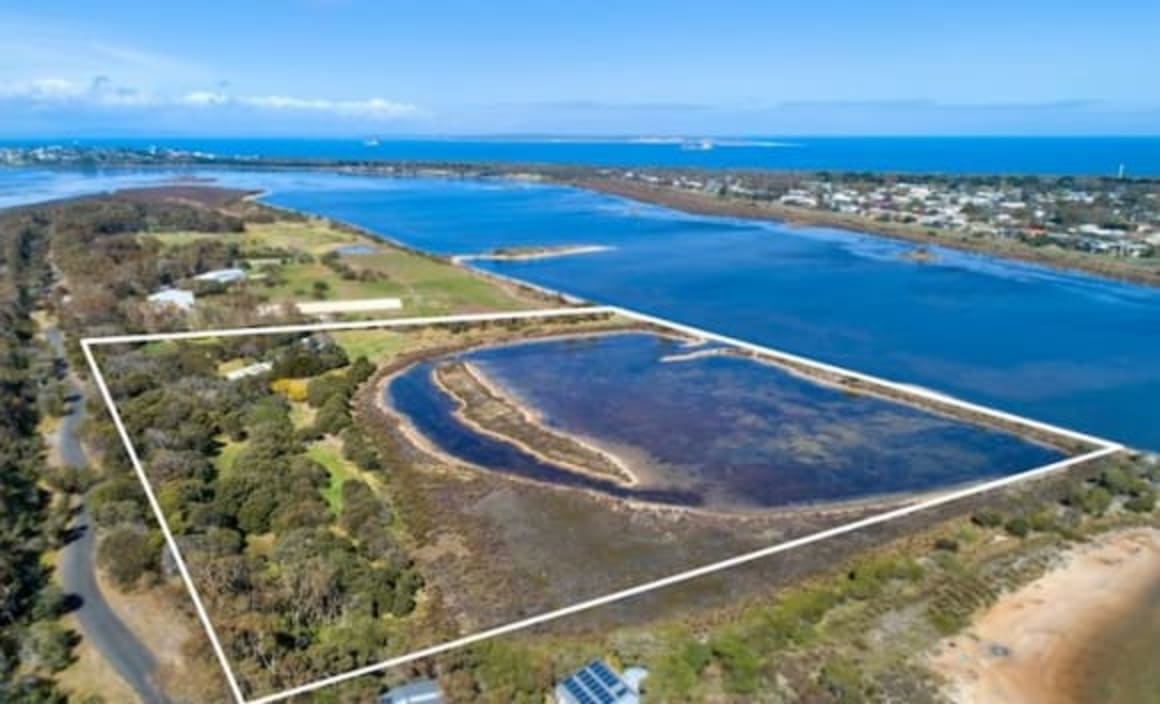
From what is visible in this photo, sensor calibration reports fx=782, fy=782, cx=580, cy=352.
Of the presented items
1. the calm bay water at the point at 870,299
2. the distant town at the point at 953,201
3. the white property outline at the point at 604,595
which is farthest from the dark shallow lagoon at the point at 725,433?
the distant town at the point at 953,201

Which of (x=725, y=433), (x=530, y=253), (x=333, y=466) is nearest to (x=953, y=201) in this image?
Result: (x=530, y=253)

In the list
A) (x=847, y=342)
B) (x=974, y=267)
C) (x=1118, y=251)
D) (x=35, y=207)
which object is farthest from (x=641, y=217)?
(x=35, y=207)

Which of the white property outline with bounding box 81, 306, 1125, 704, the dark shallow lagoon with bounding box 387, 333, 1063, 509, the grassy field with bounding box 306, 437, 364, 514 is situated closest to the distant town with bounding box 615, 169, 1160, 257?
the dark shallow lagoon with bounding box 387, 333, 1063, 509

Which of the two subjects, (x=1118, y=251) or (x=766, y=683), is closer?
(x=766, y=683)

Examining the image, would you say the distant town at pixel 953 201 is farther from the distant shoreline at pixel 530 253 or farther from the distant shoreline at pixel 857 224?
the distant shoreline at pixel 530 253

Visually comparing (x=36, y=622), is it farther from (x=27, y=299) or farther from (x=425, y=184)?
(x=425, y=184)

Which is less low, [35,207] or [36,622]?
[35,207]

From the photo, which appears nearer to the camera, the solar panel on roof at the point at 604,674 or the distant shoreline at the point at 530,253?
the solar panel on roof at the point at 604,674
